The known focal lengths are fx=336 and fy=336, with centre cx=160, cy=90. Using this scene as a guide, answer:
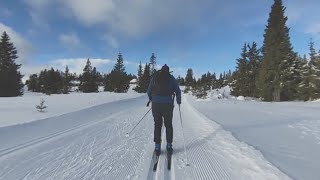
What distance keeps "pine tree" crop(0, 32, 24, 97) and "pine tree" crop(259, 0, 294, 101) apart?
43916 millimetres

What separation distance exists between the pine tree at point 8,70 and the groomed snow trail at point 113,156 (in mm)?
53560

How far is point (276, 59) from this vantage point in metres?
43.8

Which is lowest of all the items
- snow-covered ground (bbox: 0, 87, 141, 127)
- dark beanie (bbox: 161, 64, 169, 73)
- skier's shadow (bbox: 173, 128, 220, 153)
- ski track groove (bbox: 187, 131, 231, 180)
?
ski track groove (bbox: 187, 131, 231, 180)

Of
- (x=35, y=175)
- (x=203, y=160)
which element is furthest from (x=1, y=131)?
(x=203, y=160)

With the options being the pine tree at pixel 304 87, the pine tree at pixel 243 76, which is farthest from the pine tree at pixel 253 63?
the pine tree at pixel 304 87

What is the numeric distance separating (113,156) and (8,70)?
206ft

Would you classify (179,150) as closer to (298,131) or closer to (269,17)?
(298,131)

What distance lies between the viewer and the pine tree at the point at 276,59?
43.8m

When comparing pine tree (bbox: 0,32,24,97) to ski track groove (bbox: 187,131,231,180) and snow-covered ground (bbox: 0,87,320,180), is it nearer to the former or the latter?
snow-covered ground (bbox: 0,87,320,180)

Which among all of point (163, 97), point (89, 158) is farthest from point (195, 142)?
point (89, 158)

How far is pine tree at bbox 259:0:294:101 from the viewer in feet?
144

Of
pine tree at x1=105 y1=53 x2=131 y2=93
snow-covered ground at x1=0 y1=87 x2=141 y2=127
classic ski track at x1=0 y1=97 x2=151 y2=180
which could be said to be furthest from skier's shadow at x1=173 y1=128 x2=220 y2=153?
pine tree at x1=105 y1=53 x2=131 y2=93

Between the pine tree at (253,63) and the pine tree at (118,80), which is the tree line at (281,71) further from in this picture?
the pine tree at (118,80)

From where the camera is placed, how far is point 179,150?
Answer: 29.5ft
